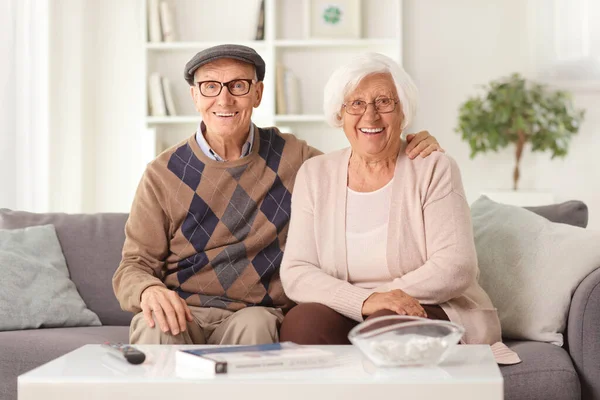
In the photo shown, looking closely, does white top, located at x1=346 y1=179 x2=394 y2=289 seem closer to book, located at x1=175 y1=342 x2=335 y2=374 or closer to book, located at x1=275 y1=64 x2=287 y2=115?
book, located at x1=175 y1=342 x2=335 y2=374

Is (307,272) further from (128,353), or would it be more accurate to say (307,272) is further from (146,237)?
(128,353)

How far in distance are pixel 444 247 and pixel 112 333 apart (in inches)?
41.8

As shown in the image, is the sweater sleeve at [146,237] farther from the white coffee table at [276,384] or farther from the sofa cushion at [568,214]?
the sofa cushion at [568,214]

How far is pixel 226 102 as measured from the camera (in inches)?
91.3

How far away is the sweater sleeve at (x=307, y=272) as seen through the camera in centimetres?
209

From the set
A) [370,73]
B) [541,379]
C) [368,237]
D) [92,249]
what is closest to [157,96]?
[92,249]

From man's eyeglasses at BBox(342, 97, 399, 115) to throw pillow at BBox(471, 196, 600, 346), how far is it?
1.90 feet

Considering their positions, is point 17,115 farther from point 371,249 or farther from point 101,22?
point 371,249

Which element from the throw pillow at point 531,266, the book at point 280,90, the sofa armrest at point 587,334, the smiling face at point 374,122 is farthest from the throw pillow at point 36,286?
the book at point 280,90

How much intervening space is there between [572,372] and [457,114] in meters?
3.22

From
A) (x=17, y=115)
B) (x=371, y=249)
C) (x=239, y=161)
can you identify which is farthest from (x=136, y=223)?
(x=17, y=115)

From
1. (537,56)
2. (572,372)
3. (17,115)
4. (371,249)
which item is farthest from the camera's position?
(537,56)

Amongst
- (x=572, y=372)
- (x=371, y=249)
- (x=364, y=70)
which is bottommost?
(x=572, y=372)

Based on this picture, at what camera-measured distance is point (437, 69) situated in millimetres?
5160
